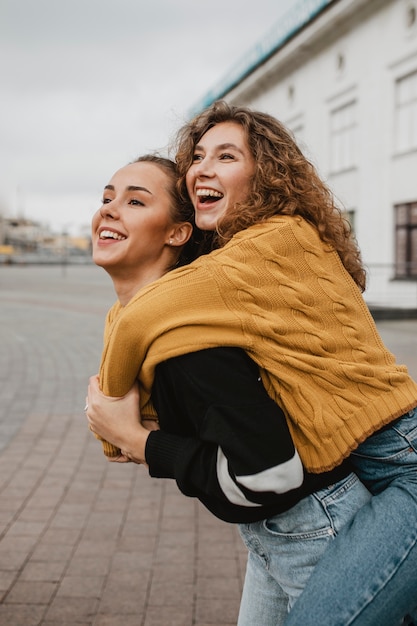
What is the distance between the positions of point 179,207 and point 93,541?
262cm

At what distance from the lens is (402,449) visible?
151cm

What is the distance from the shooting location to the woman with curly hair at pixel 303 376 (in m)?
1.38

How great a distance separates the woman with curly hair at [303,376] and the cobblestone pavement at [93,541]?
1795 mm

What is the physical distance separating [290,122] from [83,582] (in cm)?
2627

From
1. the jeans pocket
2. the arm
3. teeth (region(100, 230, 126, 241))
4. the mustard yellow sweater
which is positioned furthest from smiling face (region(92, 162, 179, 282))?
the jeans pocket

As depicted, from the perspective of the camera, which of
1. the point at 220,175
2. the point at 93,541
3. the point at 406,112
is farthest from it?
the point at 406,112

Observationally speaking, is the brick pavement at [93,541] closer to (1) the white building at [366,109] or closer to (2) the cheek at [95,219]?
(2) the cheek at [95,219]

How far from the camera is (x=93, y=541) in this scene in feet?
12.6

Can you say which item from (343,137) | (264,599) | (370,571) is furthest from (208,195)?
(343,137)

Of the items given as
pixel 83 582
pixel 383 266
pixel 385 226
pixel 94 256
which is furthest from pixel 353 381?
pixel 385 226

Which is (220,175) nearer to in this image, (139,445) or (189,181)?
(189,181)

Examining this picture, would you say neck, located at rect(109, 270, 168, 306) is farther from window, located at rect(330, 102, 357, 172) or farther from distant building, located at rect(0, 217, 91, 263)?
distant building, located at rect(0, 217, 91, 263)

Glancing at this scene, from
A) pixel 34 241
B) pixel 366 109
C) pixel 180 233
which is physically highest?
pixel 366 109

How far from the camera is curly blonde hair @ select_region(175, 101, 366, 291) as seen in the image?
160 cm
